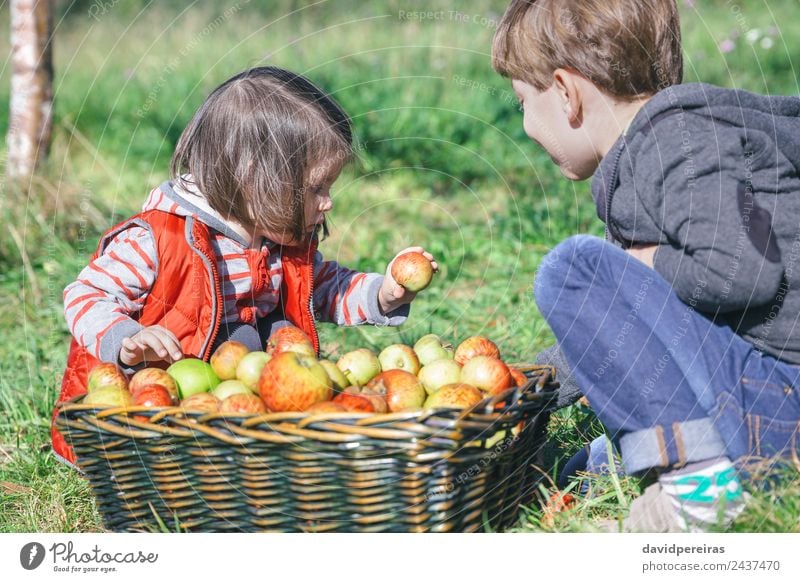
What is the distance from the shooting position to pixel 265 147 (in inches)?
108

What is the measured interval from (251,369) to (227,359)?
117mm

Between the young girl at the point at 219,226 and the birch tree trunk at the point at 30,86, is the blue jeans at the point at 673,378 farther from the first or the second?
the birch tree trunk at the point at 30,86

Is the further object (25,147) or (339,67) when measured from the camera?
(339,67)

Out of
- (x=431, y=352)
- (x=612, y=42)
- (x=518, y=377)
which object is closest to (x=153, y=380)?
(x=431, y=352)

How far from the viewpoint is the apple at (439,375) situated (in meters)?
2.46

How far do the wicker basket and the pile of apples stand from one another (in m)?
0.07

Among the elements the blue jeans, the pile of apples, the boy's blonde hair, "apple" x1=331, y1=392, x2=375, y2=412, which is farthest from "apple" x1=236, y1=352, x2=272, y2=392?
the boy's blonde hair

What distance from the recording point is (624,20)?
235 cm

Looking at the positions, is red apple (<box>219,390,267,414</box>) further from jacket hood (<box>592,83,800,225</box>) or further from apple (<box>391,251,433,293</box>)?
jacket hood (<box>592,83,800,225</box>)

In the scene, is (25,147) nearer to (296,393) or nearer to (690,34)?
(296,393)

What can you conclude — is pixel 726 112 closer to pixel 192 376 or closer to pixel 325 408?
pixel 325 408

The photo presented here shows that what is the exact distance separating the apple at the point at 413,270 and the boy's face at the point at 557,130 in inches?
20.2

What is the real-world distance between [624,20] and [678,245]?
1.94ft

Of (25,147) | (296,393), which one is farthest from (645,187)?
(25,147)
